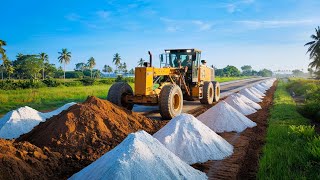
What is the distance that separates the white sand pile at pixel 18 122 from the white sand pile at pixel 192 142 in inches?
165

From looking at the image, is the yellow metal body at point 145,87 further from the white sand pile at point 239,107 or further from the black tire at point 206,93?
the black tire at point 206,93

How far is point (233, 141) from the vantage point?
827 cm

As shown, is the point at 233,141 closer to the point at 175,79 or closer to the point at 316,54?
the point at 175,79

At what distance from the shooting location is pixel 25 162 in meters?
5.20

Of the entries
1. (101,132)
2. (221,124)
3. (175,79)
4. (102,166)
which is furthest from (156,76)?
(102,166)

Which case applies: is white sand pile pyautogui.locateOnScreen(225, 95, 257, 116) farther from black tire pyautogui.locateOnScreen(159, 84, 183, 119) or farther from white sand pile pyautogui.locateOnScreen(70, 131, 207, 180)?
white sand pile pyautogui.locateOnScreen(70, 131, 207, 180)

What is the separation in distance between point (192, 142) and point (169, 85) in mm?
4375

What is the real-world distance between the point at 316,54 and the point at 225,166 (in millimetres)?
52714

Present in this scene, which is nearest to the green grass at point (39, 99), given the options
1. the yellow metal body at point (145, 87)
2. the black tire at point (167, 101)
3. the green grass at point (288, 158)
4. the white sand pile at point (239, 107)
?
the yellow metal body at point (145, 87)

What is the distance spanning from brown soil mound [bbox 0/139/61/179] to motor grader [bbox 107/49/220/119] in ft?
16.9

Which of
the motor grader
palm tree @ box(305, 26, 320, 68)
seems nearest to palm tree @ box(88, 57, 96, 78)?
palm tree @ box(305, 26, 320, 68)

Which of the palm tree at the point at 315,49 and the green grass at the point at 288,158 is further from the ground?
the palm tree at the point at 315,49

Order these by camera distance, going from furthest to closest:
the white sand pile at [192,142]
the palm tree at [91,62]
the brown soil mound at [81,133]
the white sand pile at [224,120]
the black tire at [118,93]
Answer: the palm tree at [91,62] < the black tire at [118,93] < the white sand pile at [224,120] < the white sand pile at [192,142] < the brown soil mound at [81,133]

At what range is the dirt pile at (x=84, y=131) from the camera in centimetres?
682
